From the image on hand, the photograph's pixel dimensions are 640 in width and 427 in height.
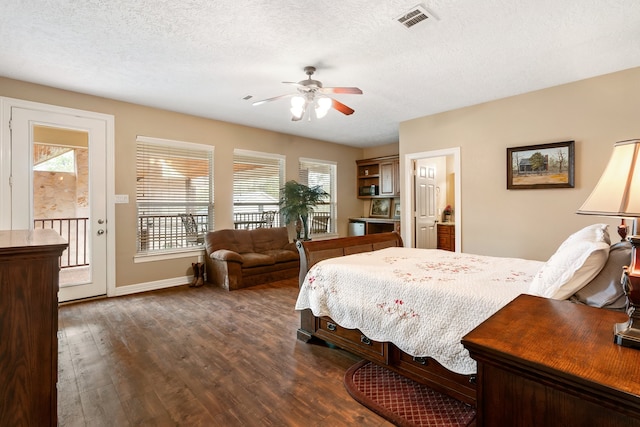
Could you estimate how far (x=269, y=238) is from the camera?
5.33 metres

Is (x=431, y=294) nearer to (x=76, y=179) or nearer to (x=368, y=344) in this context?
(x=368, y=344)

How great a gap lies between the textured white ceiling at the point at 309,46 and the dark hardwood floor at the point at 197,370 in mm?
2558

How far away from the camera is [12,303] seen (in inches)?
48.3

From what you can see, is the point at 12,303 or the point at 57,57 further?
the point at 57,57

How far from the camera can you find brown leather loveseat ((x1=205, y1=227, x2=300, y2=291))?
4.33m

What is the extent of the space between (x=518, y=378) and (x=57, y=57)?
159 inches

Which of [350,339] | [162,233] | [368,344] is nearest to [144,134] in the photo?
[162,233]

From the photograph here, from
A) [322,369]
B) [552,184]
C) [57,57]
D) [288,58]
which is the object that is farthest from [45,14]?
[552,184]

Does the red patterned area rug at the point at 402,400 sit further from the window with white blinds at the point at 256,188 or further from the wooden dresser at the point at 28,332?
the window with white blinds at the point at 256,188

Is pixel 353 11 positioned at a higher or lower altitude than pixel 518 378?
higher

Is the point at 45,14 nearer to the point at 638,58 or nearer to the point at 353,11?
the point at 353,11

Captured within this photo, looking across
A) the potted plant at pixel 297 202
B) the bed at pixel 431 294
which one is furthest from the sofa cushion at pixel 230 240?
the bed at pixel 431 294

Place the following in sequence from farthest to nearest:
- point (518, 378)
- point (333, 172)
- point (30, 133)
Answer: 1. point (333, 172)
2. point (30, 133)
3. point (518, 378)

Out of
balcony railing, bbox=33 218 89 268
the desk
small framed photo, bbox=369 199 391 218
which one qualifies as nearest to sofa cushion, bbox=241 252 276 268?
balcony railing, bbox=33 218 89 268
